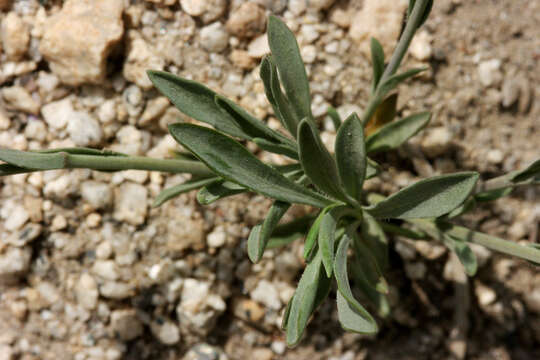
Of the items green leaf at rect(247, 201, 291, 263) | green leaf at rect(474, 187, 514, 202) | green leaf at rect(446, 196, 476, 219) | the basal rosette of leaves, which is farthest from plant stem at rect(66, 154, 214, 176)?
green leaf at rect(474, 187, 514, 202)

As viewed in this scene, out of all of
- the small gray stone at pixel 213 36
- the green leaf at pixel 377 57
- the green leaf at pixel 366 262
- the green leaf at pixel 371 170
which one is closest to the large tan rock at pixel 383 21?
the green leaf at pixel 377 57

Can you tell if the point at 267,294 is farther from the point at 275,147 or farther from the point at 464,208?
the point at 464,208

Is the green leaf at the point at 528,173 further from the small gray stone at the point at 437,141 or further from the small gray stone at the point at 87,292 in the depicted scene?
the small gray stone at the point at 87,292

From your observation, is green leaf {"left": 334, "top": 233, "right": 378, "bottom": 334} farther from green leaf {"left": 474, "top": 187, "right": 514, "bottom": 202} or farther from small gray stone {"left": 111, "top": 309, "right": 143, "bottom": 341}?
small gray stone {"left": 111, "top": 309, "right": 143, "bottom": 341}

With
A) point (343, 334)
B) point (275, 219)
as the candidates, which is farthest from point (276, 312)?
point (275, 219)

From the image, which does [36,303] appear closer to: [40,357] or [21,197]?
[40,357]

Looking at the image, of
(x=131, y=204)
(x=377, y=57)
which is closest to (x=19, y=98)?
(x=131, y=204)
